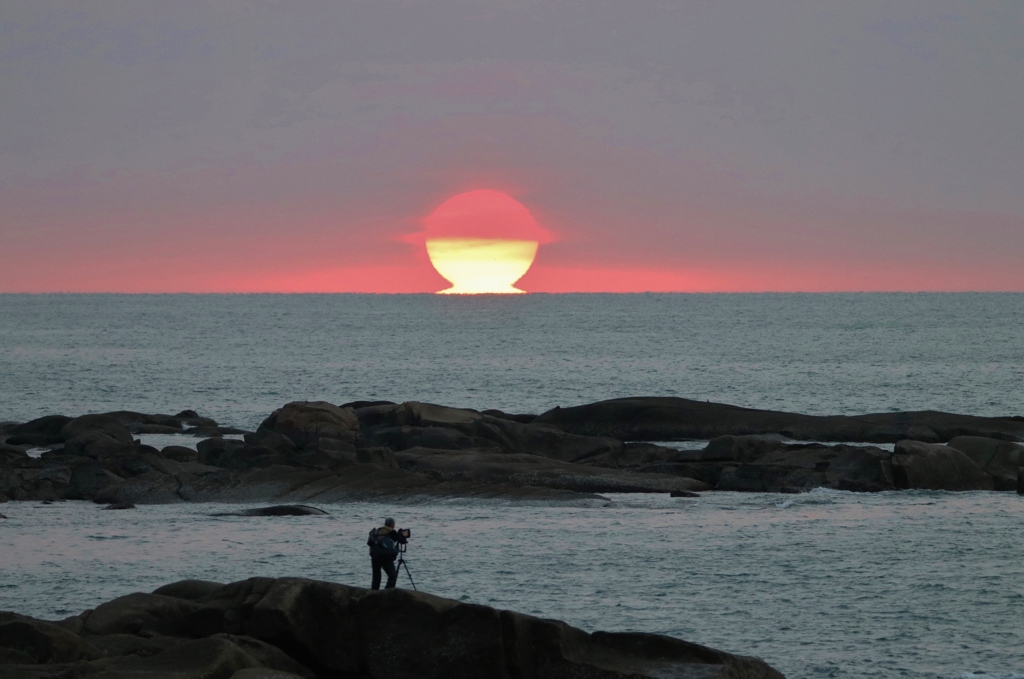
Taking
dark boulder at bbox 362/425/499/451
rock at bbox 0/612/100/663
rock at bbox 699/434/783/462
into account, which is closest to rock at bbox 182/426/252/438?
dark boulder at bbox 362/425/499/451

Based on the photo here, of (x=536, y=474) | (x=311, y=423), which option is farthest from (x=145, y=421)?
(x=536, y=474)

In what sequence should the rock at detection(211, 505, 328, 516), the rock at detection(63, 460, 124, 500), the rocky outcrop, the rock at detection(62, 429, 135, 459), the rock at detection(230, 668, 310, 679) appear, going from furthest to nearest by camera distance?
the rocky outcrop, the rock at detection(62, 429, 135, 459), the rock at detection(63, 460, 124, 500), the rock at detection(211, 505, 328, 516), the rock at detection(230, 668, 310, 679)

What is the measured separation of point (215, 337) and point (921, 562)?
475 ft

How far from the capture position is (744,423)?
50.8 m

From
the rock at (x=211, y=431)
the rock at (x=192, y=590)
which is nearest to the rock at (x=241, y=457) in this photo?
the rock at (x=211, y=431)

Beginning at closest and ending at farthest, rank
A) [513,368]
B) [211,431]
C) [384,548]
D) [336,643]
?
1. [336,643]
2. [384,548]
3. [211,431]
4. [513,368]

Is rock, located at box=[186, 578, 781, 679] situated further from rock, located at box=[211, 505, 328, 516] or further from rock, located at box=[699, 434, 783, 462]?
rock, located at box=[699, 434, 783, 462]

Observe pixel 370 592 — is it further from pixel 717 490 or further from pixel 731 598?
pixel 717 490

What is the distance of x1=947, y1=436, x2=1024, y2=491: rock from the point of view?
37.4m

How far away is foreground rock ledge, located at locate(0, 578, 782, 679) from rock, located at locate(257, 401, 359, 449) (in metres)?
27.2

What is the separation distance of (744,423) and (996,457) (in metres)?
13.2

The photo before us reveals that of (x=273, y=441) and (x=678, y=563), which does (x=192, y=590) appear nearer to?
(x=678, y=563)

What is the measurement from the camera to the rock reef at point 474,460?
3616cm

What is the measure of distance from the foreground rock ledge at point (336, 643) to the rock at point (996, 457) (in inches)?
901
